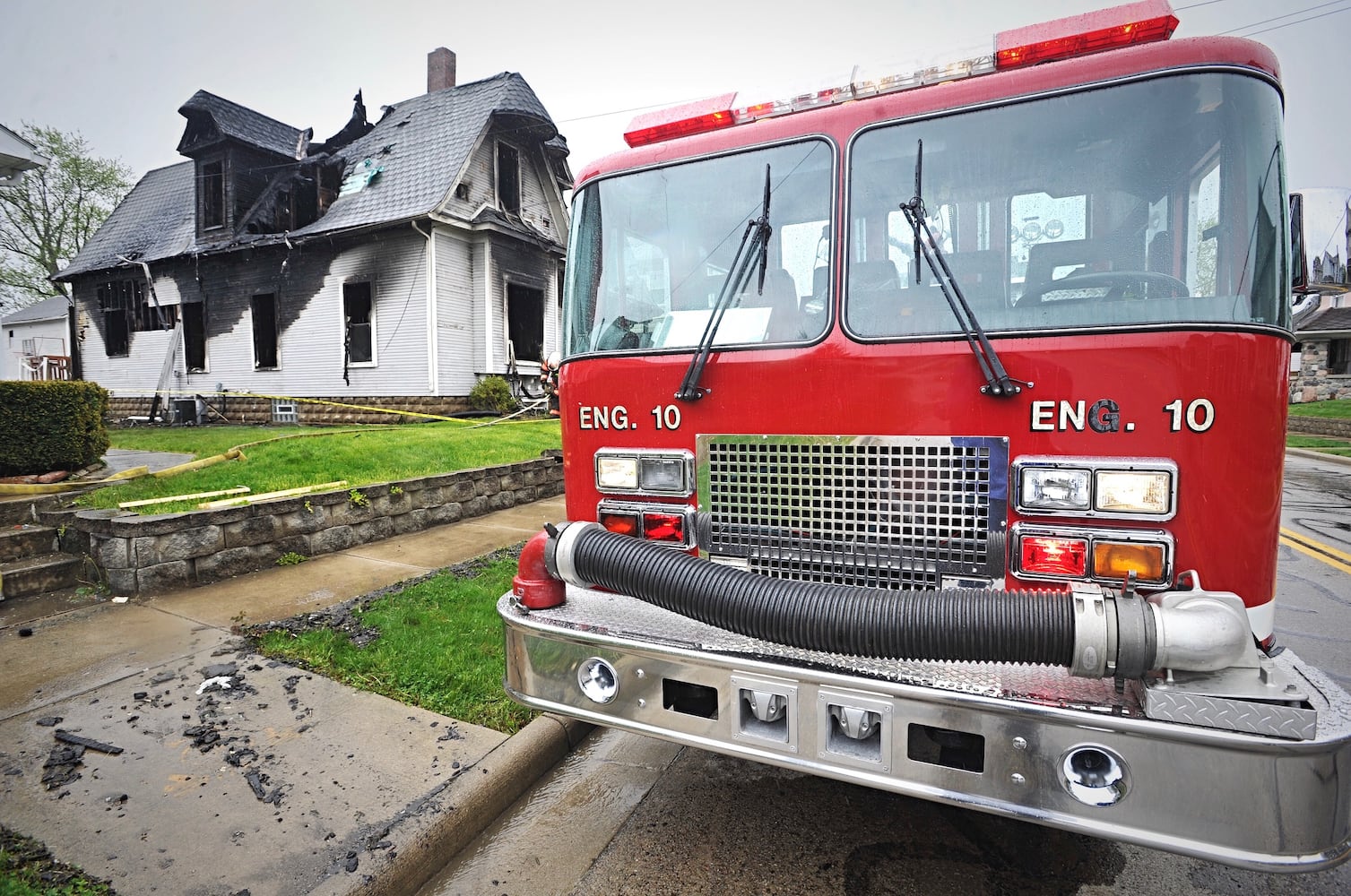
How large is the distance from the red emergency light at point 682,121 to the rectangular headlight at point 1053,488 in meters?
1.81

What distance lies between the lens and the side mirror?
2561mm


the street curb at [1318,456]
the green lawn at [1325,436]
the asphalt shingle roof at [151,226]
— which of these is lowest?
the street curb at [1318,456]

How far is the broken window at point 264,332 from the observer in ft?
54.6

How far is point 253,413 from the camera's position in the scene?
54.0 ft

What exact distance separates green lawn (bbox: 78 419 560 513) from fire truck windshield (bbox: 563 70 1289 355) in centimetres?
447

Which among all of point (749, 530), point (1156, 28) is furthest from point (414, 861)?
point (1156, 28)

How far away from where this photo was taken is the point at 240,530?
206 inches

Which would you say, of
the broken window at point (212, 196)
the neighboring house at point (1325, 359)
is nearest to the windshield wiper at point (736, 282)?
the broken window at point (212, 196)

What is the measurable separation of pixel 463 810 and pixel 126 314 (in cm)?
2185

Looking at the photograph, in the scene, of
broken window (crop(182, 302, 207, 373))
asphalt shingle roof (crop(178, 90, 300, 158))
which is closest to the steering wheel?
asphalt shingle roof (crop(178, 90, 300, 158))

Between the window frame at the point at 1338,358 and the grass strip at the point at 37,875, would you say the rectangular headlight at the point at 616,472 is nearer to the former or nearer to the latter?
the grass strip at the point at 37,875

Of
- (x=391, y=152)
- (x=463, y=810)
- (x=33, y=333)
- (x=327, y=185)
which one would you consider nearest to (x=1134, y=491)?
(x=463, y=810)

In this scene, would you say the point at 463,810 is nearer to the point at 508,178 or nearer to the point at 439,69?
the point at 508,178

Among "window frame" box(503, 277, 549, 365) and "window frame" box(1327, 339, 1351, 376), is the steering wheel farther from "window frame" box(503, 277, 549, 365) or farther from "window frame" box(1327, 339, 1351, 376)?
"window frame" box(1327, 339, 1351, 376)
